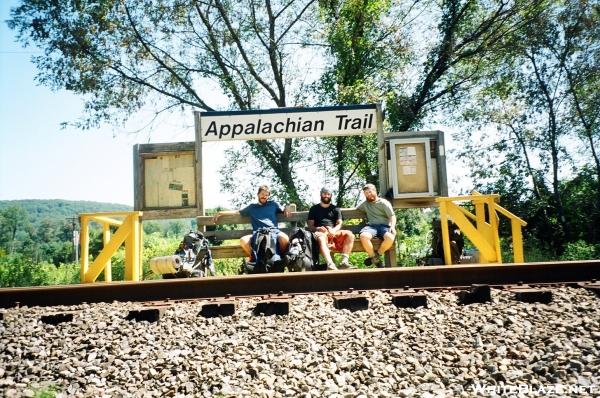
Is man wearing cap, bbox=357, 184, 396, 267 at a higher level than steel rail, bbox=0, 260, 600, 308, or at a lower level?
higher

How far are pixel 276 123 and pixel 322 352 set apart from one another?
5.57m

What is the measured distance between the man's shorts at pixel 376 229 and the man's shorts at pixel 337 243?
336 millimetres

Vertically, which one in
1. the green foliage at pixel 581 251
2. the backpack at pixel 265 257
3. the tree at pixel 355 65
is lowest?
the green foliage at pixel 581 251

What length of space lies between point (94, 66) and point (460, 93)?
14.2 m

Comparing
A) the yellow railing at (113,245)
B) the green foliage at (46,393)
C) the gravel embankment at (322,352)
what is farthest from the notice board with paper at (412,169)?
the green foliage at (46,393)

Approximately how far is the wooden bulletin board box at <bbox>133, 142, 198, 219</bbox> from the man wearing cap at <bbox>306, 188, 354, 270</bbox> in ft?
7.56

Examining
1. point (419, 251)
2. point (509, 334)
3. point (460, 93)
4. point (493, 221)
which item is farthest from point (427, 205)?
point (460, 93)

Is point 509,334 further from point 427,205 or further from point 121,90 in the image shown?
point 121,90

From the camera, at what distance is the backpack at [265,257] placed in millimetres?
5945

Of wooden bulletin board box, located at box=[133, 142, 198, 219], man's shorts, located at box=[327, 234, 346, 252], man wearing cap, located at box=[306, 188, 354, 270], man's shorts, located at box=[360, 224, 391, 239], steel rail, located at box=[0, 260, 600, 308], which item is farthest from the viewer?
wooden bulletin board box, located at box=[133, 142, 198, 219]

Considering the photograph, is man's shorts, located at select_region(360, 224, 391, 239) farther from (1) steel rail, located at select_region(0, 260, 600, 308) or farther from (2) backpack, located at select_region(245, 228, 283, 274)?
(1) steel rail, located at select_region(0, 260, 600, 308)

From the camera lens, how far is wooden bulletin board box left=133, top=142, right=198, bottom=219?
7.98 m

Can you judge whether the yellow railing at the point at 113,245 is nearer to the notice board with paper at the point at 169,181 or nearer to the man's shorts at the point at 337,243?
the notice board with paper at the point at 169,181

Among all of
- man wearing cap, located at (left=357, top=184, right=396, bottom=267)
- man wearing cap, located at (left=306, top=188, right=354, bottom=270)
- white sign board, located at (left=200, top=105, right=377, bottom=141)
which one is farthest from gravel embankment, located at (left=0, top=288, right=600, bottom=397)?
white sign board, located at (left=200, top=105, right=377, bottom=141)
